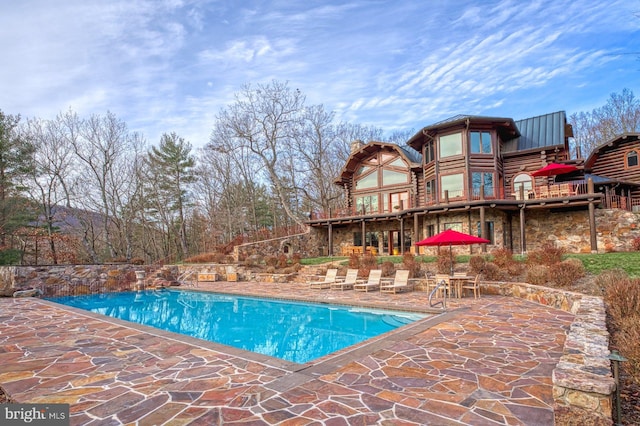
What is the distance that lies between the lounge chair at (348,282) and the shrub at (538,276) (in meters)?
5.58

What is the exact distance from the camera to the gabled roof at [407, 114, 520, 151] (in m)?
17.5

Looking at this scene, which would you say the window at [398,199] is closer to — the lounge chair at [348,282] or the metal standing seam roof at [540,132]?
the metal standing seam roof at [540,132]

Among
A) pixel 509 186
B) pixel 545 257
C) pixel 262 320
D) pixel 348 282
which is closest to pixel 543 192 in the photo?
pixel 509 186

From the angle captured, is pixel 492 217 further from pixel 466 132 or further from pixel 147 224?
pixel 147 224

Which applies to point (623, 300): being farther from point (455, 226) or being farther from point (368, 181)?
point (368, 181)

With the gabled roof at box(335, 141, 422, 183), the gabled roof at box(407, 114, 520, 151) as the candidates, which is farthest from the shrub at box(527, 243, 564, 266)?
the gabled roof at box(335, 141, 422, 183)

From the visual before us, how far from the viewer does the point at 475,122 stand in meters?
17.8

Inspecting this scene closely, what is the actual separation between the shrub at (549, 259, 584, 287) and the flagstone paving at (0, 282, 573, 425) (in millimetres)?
3307

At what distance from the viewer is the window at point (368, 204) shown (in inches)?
882

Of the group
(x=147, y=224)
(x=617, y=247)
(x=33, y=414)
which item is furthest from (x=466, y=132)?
(x=147, y=224)

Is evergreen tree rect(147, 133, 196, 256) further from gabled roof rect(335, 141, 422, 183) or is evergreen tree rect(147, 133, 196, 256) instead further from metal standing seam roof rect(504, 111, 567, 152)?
metal standing seam roof rect(504, 111, 567, 152)

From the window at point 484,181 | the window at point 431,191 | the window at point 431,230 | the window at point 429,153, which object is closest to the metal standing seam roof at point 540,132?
the window at point 484,181

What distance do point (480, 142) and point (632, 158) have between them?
8.26 meters

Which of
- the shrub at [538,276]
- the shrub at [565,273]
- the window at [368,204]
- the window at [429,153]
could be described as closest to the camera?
the shrub at [565,273]
